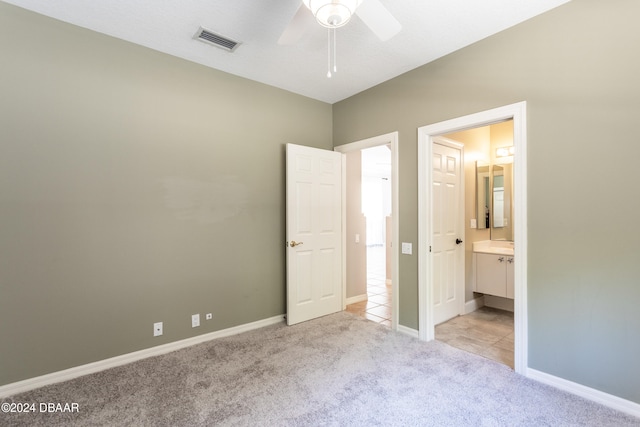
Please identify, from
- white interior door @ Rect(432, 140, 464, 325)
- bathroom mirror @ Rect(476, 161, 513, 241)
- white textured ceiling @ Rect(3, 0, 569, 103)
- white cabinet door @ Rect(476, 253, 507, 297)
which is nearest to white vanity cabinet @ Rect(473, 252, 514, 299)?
white cabinet door @ Rect(476, 253, 507, 297)

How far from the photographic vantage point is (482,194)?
421 centimetres

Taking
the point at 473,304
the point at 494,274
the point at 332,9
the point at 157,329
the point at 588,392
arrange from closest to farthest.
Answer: the point at 332,9 < the point at 588,392 < the point at 157,329 < the point at 494,274 < the point at 473,304

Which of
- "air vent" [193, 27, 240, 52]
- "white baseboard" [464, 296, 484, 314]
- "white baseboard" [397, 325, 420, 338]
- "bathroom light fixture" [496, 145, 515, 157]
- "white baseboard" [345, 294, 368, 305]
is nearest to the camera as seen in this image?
"air vent" [193, 27, 240, 52]

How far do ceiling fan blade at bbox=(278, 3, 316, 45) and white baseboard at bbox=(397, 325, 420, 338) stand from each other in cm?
297

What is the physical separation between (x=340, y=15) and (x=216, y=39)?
5.31ft

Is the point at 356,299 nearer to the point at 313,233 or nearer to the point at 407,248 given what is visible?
the point at 313,233

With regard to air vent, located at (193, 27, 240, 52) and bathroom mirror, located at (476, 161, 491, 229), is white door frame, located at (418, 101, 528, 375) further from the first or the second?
air vent, located at (193, 27, 240, 52)

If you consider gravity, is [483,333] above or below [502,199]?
below

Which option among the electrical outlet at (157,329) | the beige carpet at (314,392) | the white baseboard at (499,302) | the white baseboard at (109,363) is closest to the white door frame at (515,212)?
the beige carpet at (314,392)

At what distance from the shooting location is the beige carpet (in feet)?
6.25

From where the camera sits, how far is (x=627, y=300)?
6.41 ft

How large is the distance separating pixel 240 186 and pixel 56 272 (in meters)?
1.74

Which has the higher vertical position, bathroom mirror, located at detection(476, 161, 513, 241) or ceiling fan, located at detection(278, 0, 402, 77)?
ceiling fan, located at detection(278, 0, 402, 77)

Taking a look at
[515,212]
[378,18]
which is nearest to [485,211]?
→ [515,212]
